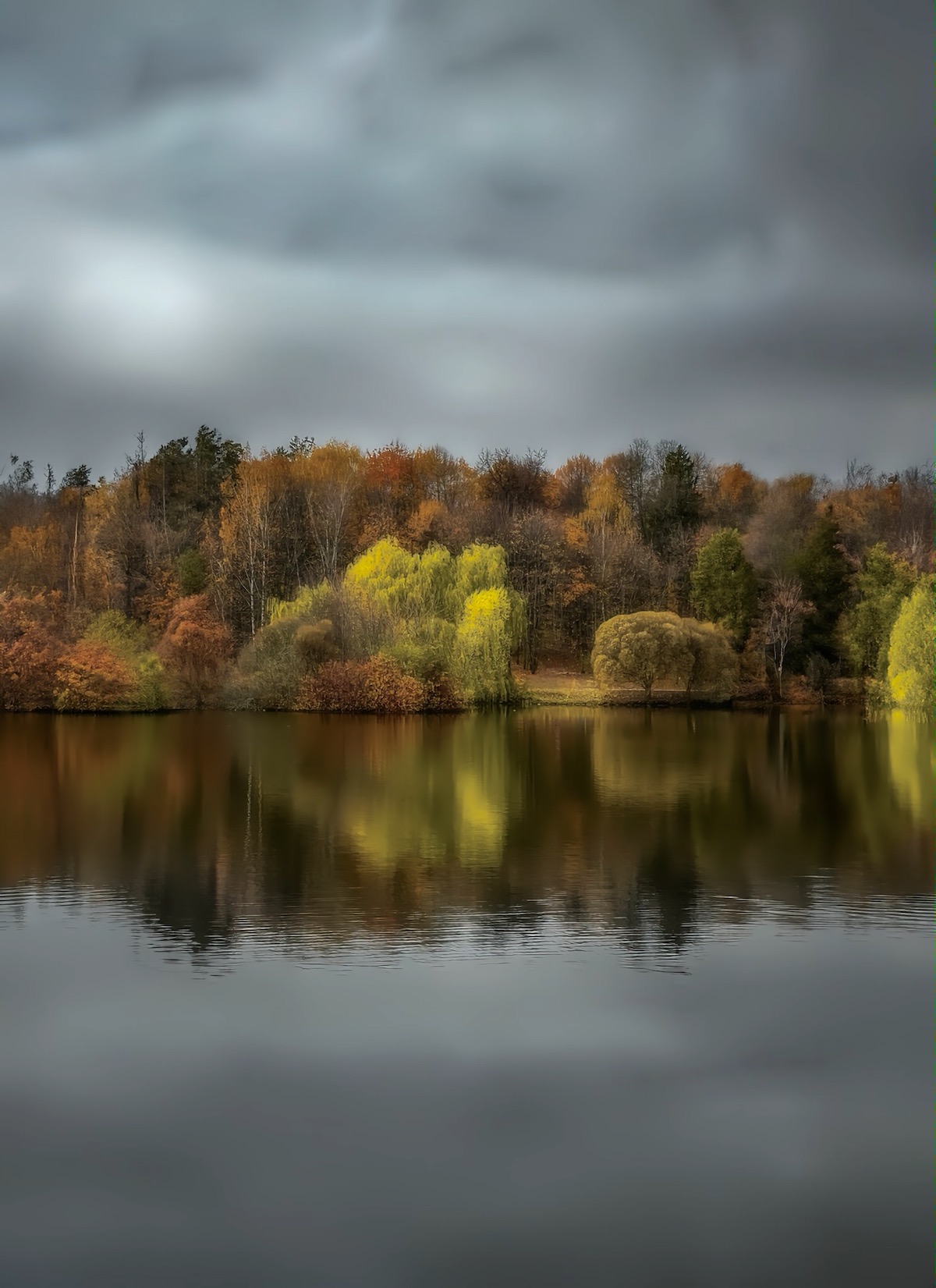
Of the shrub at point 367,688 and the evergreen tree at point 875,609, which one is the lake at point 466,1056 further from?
the evergreen tree at point 875,609

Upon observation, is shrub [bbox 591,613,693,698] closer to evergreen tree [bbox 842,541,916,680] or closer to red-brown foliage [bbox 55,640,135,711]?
evergreen tree [bbox 842,541,916,680]

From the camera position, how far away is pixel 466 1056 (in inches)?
280

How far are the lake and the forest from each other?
78.8ft

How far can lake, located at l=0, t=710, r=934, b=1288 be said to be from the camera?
207 inches

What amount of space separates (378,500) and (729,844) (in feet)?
142

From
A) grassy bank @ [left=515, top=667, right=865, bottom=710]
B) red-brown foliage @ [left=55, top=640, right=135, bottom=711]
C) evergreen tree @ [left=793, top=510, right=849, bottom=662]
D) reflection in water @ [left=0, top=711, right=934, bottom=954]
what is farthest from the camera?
evergreen tree @ [left=793, top=510, right=849, bottom=662]

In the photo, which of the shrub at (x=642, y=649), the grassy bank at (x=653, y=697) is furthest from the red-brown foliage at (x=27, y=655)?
the shrub at (x=642, y=649)

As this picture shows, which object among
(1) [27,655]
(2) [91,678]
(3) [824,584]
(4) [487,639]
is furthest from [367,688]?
(3) [824,584]

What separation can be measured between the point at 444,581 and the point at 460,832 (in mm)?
26191

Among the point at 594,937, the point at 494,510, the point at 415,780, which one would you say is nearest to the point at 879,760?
the point at 415,780

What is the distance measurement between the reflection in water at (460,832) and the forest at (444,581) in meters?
10.6

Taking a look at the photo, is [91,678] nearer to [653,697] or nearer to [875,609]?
[653,697]

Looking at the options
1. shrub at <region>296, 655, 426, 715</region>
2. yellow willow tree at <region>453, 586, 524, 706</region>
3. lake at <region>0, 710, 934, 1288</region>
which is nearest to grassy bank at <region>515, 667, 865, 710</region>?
yellow willow tree at <region>453, 586, 524, 706</region>

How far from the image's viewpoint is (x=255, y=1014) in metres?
7.70
